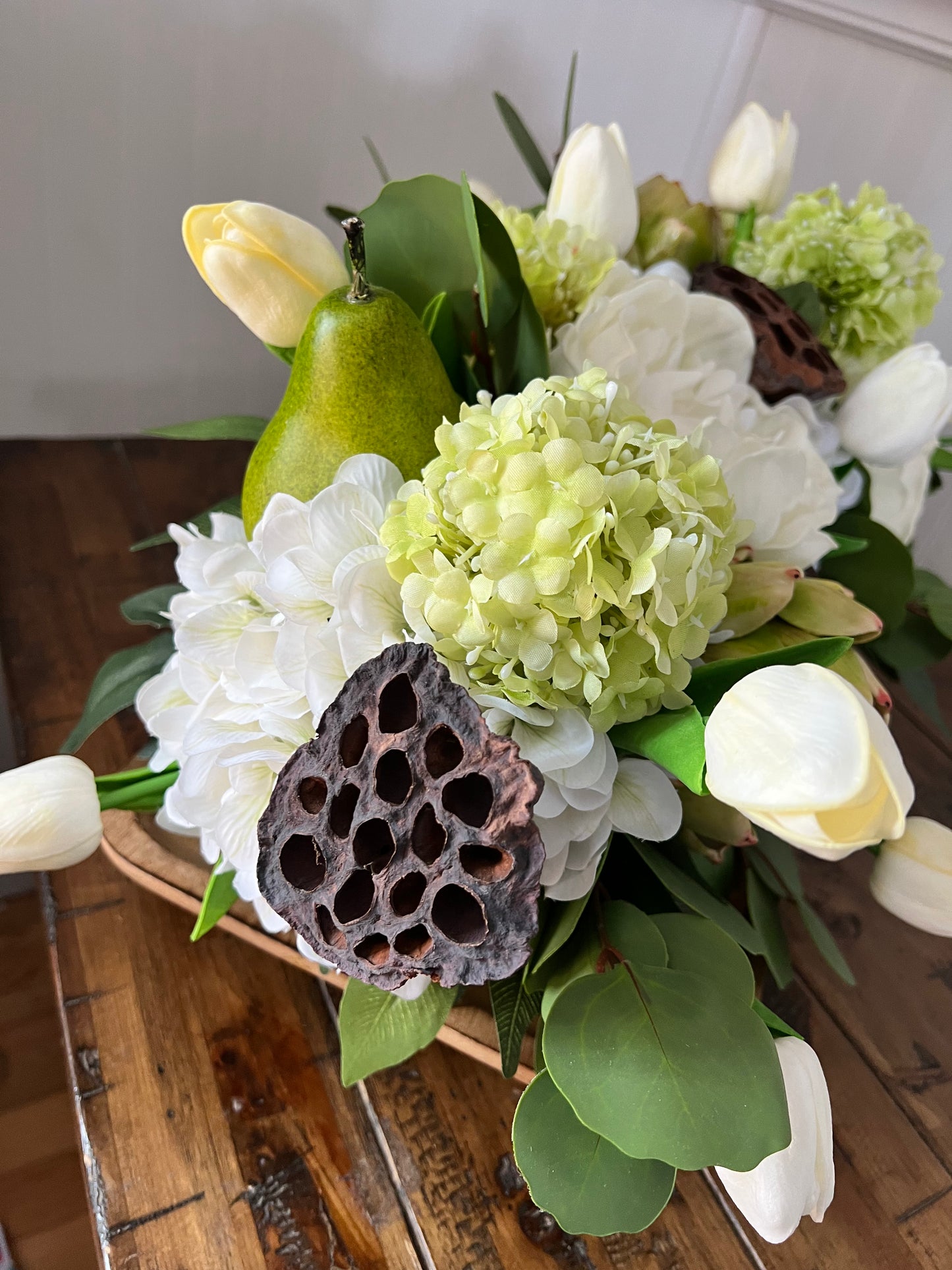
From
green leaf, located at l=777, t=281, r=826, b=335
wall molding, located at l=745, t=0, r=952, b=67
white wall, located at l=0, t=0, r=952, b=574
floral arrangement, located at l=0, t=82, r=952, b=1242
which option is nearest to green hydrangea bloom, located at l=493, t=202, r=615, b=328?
floral arrangement, located at l=0, t=82, r=952, b=1242

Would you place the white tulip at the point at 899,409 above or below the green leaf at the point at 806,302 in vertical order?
below

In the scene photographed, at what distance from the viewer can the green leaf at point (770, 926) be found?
39cm

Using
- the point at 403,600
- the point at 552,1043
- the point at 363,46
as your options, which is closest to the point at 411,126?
the point at 363,46

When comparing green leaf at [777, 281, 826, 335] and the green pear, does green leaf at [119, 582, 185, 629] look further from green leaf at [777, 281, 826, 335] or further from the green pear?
green leaf at [777, 281, 826, 335]

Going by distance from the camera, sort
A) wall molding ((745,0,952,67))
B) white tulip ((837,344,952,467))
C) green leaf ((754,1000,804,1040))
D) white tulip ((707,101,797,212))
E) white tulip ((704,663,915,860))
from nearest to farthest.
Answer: white tulip ((704,663,915,860)) → green leaf ((754,1000,804,1040)) → white tulip ((837,344,952,467)) → white tulip ((707,101,797,212)) → wall molding ((745,0,952,67))

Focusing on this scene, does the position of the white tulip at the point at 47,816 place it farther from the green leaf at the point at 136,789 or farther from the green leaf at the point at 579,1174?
the green leaf at the point at 579,1174

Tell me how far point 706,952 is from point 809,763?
0.13 m

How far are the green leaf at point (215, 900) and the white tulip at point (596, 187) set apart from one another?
1.16 ft

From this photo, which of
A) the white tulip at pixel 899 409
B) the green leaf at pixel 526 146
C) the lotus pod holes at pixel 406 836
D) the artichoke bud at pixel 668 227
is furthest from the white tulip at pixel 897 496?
the lotus pod holes at pixel 406 836

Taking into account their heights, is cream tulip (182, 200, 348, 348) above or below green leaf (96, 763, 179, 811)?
above

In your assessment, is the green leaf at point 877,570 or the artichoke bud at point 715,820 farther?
the green leaf at point 877,570

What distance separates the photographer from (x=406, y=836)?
0.79 feet

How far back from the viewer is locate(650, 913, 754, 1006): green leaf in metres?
0.30

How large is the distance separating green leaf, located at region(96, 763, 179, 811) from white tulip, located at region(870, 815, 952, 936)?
0.30m
